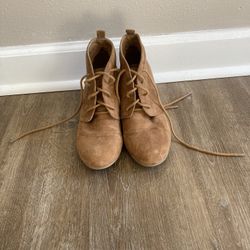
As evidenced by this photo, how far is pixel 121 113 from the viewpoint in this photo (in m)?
0.89

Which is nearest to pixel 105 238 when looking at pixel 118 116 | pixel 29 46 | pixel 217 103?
pixel 118 116

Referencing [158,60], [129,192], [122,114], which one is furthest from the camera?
[158,60]

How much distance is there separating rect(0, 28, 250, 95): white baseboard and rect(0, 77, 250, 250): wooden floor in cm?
18

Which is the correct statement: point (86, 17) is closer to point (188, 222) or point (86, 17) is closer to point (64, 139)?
point (64, 139)

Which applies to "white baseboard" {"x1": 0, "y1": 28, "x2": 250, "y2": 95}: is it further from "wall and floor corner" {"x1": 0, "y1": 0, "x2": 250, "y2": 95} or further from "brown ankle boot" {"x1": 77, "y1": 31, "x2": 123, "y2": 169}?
"brown ankle boot" {"x1": 77, "y1": 31, "x2": 123, "y2": 169}

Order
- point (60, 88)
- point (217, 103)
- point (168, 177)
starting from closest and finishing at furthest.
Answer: point (168, 177) → point (217, 103) → point (60, 88)

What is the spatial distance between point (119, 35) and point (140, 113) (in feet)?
1.13

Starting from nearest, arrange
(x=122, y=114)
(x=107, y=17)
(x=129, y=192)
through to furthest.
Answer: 1. (x=129, y=192)
2. (x=122, y=114)
3. (x=107, y=17)

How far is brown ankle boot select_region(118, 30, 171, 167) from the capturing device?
0.81m

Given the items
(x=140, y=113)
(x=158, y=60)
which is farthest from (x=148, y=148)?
(x=158, y=60)

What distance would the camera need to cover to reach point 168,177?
803 mm

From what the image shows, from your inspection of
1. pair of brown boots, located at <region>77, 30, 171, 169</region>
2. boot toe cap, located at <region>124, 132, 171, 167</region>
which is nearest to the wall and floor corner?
pair of brown boots, located at <region>77, 30, 171, 169</region>

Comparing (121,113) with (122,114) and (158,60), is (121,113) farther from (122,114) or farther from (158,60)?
(158,60)

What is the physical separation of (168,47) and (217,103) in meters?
0.26
